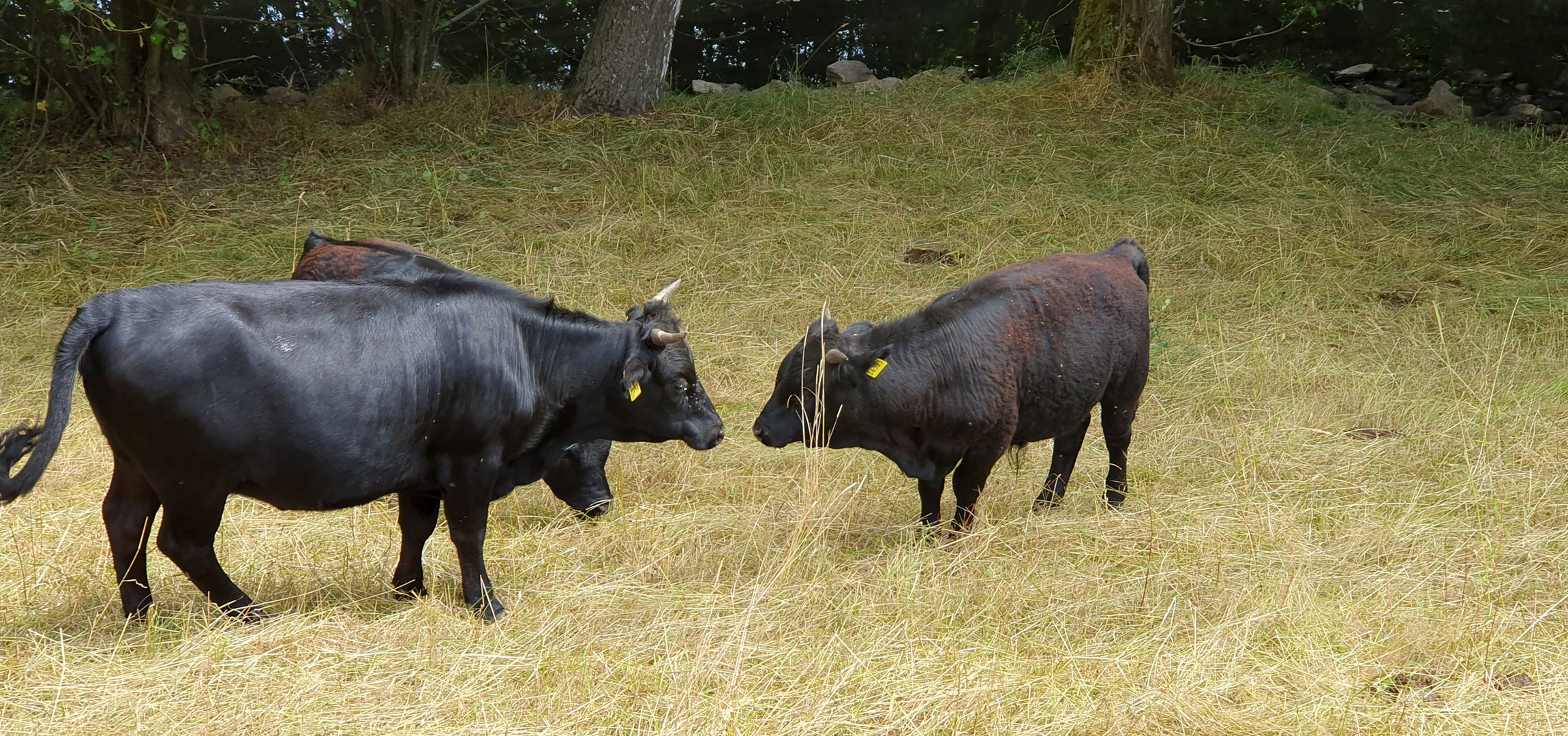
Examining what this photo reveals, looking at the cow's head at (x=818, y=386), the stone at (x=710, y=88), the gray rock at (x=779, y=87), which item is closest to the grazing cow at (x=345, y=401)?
the cow's head at (x=818, y=386)

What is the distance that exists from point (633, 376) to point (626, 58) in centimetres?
817

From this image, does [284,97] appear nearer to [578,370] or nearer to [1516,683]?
[578,370]

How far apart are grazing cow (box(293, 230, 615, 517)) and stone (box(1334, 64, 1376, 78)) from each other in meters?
14.3

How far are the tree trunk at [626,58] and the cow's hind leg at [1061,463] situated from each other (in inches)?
297

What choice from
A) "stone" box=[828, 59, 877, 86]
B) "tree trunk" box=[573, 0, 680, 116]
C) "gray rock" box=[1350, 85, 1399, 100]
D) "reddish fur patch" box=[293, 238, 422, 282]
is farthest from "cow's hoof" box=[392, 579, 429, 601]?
"gray rock" box=[1350, 85, 1399, 100]

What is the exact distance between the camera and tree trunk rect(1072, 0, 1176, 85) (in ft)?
43.1

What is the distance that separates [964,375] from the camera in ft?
18.9

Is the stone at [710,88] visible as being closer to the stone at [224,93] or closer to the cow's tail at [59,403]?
the stone at [224,93]

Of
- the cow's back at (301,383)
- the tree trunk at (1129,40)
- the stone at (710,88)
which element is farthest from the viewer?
the stone at (710,88)

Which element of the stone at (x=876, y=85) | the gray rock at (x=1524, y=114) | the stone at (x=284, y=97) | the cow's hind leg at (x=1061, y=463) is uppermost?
the stone at (x=876, y=85)

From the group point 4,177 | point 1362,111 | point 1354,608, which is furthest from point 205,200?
point 1362,111

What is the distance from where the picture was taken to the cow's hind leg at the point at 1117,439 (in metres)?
6.41

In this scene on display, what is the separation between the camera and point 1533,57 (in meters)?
17.6

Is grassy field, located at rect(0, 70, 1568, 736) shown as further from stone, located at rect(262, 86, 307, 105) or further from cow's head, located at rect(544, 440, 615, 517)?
stone, located at rect(262, 86, 307, 105)
